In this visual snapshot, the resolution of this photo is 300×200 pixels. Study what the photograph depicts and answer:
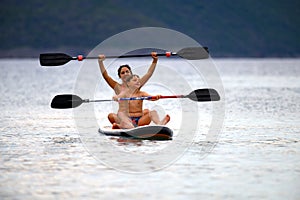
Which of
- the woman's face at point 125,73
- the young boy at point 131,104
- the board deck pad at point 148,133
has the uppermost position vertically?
the woman's face at point 125,73

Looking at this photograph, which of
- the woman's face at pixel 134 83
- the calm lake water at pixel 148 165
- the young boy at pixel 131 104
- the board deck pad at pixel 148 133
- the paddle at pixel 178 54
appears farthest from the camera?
the paddle at pixel 178 54

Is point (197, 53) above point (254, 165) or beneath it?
above

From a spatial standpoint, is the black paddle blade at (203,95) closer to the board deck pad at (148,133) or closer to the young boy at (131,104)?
the young boy at (131,104)

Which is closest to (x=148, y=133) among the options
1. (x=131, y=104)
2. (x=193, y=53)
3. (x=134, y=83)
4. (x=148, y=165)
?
(x=131, y=104)

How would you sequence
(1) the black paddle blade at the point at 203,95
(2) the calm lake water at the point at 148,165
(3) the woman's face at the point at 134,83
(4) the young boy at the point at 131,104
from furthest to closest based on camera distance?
(1) the black paddle blade at the point at 203,95, (3) the woman's face at the point at 134,83, (4) the young boy at the point at 131,104, (2) the calm lake water at the point at 148,165

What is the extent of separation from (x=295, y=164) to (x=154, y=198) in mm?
4766

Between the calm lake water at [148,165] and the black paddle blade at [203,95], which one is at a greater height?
the black paddle blade at [203,95]

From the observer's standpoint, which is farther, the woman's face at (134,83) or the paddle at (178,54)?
the paddle at (178,54)

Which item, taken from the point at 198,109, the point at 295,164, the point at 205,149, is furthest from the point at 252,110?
the point at 295,164

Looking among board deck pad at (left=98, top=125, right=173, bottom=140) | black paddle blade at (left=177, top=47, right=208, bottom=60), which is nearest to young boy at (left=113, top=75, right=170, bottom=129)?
board deck pad at (left=98, top=125, right=173, bottom=140)

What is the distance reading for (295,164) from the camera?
1864 cm

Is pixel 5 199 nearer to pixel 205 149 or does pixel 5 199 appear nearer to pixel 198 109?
pixel 205 149

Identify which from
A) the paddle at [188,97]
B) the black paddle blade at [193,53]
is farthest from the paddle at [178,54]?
the paddle at [188,97]

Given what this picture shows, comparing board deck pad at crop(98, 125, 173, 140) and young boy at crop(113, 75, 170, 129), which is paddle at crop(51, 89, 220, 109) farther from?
board deck pad at crop(98, 125, 173, 140)
